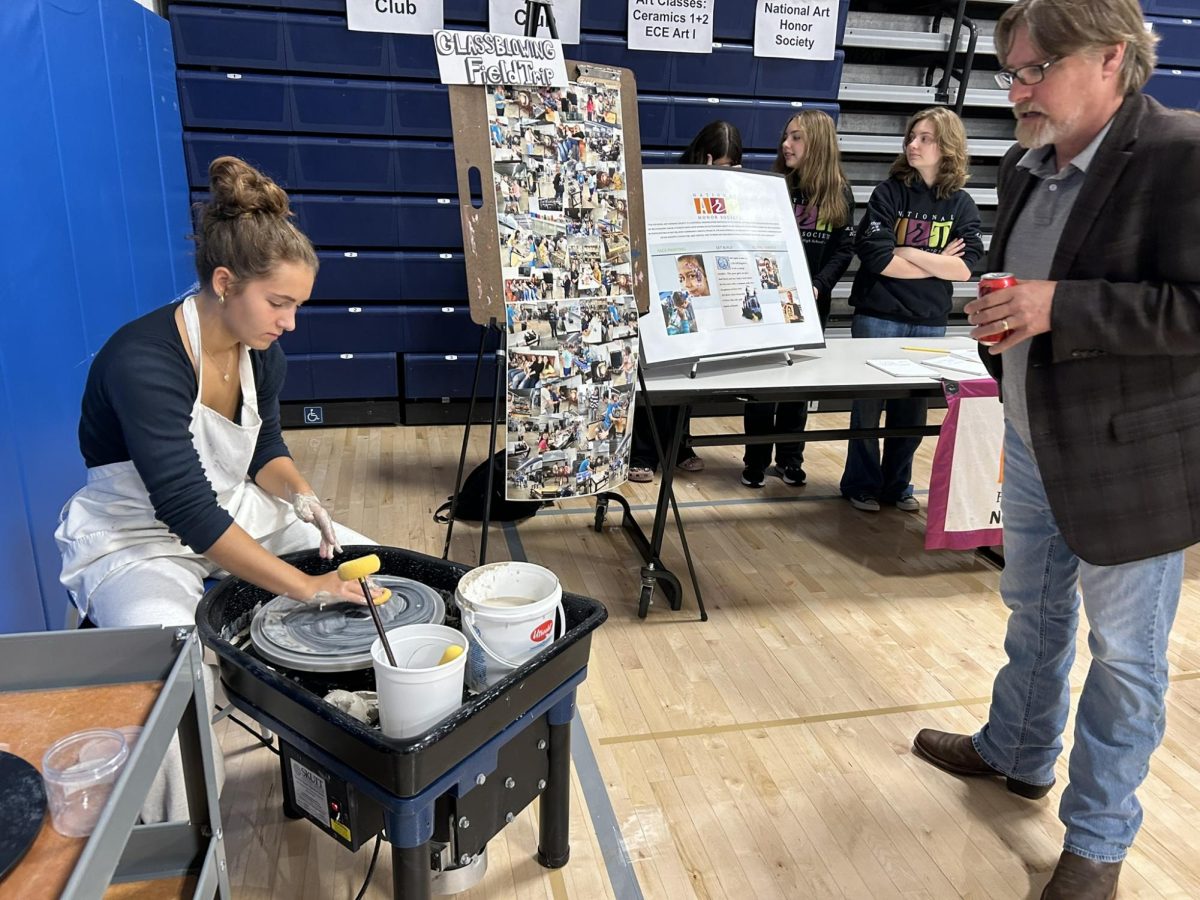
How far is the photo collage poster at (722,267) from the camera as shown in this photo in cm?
268

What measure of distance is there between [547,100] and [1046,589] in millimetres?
1775

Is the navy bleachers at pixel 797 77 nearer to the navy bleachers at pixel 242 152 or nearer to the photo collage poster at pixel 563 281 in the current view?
the photo collage poster at pixel 563 281

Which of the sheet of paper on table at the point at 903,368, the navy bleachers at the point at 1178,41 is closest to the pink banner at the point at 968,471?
the sheet of paper on table at the point at 903,368

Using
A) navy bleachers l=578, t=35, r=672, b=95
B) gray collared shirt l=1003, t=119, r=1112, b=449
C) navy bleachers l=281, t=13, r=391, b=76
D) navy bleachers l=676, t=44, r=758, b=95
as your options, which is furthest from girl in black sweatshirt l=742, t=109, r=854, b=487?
navy bleachers l=281, t=13, r=391, b=76

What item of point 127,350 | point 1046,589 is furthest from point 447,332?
point 1046,589

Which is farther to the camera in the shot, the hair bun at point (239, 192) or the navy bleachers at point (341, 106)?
the navy bleachers at point (341, 106)

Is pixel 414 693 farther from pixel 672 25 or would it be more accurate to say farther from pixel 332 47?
pixel 672 25

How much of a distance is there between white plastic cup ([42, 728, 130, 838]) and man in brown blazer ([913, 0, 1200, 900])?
1363 millimetres

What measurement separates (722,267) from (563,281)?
715 millimetres

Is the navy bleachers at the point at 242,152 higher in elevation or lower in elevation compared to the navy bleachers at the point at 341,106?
lower

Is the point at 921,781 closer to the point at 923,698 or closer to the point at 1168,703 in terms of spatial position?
the point at 923,698

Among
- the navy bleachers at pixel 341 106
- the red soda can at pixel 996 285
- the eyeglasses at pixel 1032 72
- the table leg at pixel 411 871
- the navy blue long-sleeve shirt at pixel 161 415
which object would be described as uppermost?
the navy bleachers at pixel 341 106

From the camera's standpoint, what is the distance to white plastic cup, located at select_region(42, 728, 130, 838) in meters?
0.72

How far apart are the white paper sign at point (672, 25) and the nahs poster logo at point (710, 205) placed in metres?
1.79
